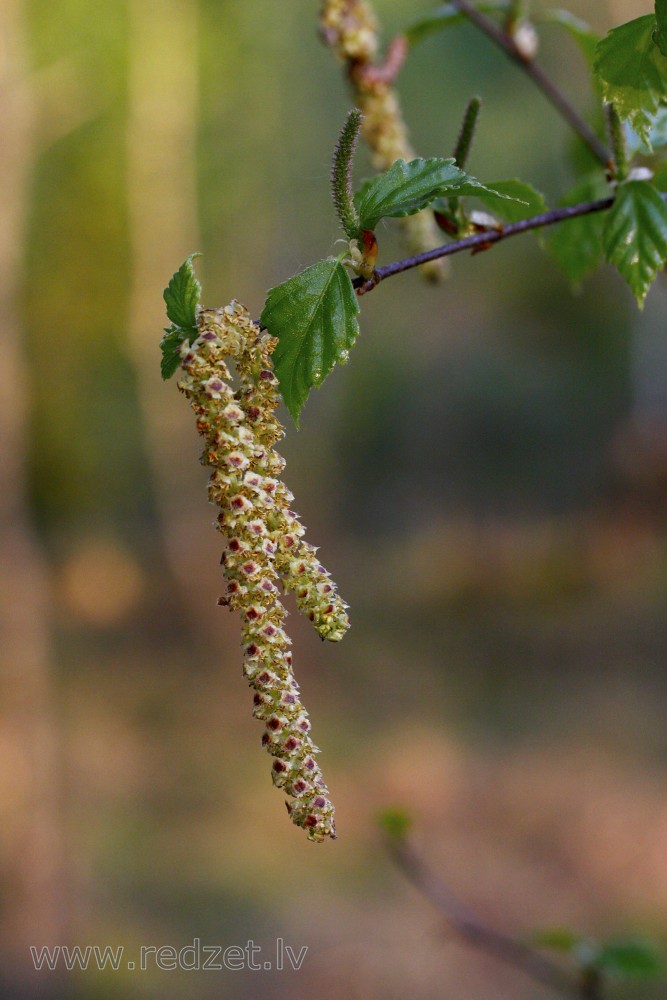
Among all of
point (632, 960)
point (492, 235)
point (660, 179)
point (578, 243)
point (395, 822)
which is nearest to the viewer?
point (492, 235)

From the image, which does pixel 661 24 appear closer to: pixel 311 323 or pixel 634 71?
pixel 634 71

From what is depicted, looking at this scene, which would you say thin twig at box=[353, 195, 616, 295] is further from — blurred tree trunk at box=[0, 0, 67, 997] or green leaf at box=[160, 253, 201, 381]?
blurred tree trunk at box=[0, 0, 67, 997]

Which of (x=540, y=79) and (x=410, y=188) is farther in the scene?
(x=540, y=79)

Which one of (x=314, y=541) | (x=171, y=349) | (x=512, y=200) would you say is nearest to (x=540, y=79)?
(x=512, y=200)

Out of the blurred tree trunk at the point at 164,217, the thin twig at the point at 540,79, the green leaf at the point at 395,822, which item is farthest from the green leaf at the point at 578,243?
the blurred tree trunk at the point at 164,217

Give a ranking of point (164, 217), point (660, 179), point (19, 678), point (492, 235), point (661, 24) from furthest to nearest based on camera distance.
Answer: point (164, 217) < point (19, 678) < point (660, 179) < point (492, 235) < point (661, 24)

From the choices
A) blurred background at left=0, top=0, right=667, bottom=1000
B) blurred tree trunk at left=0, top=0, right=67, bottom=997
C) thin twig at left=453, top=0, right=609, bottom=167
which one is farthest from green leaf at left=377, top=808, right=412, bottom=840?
blurred tree trunk at left=0, top=0, right=67, bottom=997

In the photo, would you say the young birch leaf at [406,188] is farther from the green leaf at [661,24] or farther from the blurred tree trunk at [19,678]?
the blurred tree trunk at [19,678]
